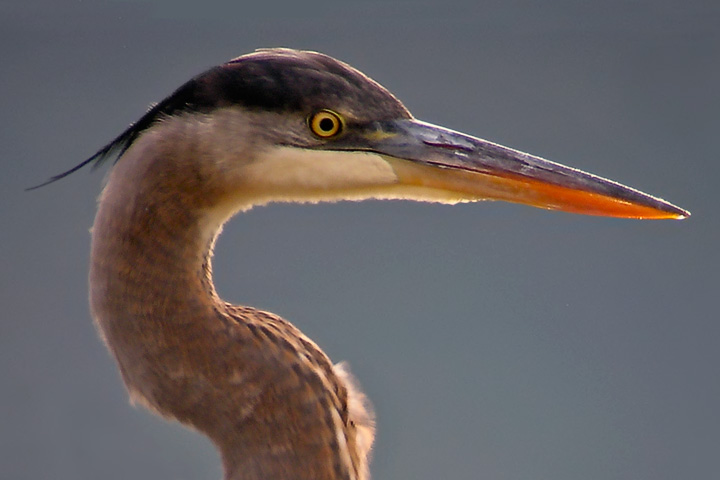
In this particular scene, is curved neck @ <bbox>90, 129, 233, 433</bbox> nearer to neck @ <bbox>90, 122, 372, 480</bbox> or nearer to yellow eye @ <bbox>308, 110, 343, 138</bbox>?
neck @ <bbox>90, 122, 372, 480</bbox>

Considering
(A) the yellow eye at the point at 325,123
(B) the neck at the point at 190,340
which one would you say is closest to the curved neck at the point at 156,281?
(B) the neck at the point at 190,340

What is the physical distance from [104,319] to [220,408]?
0.14 metres

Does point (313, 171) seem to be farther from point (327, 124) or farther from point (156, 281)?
point (156, 281)

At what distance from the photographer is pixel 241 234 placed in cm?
259

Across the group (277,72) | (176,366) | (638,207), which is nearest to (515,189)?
(638,207)

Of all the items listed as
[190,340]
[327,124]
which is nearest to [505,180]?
[327,124]

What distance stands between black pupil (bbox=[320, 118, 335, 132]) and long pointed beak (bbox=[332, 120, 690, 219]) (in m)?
0.07

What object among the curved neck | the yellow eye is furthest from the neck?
the yellow eye

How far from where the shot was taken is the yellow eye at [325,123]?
32.4 inches

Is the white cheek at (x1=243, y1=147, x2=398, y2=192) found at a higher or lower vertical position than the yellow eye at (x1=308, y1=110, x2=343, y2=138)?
lower

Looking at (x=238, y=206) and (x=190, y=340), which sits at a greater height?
(x=238, y=206)

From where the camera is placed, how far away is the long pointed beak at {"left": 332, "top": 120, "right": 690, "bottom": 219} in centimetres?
86

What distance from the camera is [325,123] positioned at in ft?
2.72

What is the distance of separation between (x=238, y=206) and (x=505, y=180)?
0.26 m
